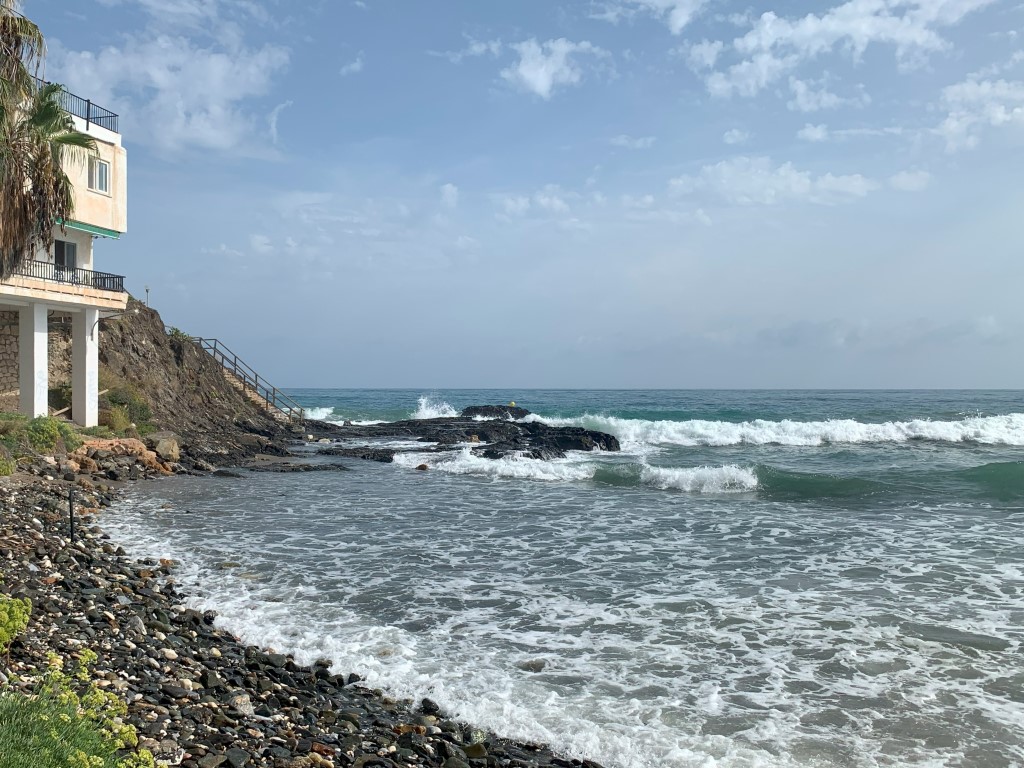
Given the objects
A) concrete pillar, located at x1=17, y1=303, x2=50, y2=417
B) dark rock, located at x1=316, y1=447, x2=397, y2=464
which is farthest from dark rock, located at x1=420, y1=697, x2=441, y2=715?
dark rock, located at x1=316, y1=447, x2=397, y2=464

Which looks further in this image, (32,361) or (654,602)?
(32,361)

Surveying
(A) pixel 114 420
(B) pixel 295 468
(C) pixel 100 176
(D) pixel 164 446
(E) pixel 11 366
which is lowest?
(B) pixel 295 468

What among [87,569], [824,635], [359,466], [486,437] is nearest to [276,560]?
[87,569]

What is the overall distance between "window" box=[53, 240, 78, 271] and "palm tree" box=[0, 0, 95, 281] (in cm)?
868

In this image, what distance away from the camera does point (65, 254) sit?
25.4 m

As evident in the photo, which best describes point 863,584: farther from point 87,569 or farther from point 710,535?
point 87,569

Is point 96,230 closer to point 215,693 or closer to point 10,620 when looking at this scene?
point 10,620

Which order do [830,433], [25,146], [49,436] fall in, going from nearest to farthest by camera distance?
[25,146] → [49,436] → [830,433]

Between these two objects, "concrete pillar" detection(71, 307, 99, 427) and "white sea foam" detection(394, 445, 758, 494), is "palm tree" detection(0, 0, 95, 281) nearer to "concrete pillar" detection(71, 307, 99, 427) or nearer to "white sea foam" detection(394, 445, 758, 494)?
"concrete pillar" detection(71, 307, 99, 427)

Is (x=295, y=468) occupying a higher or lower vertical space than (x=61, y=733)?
lower

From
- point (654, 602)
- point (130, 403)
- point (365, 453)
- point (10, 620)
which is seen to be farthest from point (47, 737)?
point (365, 453)

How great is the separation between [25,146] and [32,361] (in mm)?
10791

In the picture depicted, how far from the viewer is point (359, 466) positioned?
29.9 metres

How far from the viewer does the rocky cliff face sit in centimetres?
3081
